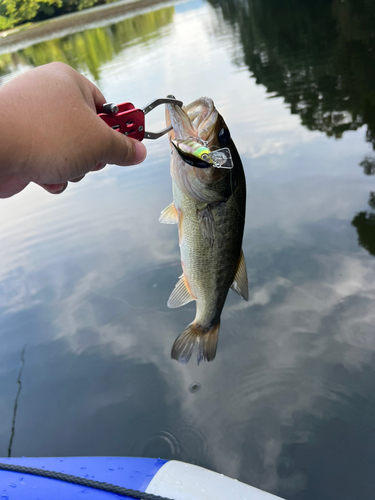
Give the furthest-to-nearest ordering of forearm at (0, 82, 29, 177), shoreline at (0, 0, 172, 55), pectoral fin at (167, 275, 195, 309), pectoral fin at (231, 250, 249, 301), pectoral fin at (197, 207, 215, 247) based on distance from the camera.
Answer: shoreline at (0, 0, 172, 55) < pectoral fin at (167, 275, 195, 309) < pectoral fin at (231, 250, 249, 301) < pectoral fin at (197, 207, 215, 247) < forearm at (0, 82, 29, 177)

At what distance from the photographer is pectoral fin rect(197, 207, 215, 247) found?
1.93 meters

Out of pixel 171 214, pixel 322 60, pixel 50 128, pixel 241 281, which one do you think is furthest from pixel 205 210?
pixel 322 60

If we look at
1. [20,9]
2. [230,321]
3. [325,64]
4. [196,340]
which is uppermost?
[20,9]

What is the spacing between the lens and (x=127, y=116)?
1.70 meters

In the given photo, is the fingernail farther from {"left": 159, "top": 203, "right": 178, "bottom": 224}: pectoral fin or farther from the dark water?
the dark water

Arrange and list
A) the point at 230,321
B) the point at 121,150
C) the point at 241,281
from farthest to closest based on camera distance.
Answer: the point at 230,321 < the point at 241,281 < the point at 121,150

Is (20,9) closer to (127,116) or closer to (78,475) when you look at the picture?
(127,116)

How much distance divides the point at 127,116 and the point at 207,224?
0.65 metres

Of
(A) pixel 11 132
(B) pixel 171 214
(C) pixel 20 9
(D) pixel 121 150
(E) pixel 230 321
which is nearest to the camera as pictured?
(A) pixel 11 132

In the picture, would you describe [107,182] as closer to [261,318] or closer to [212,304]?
[261,318]

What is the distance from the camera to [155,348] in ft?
13.8

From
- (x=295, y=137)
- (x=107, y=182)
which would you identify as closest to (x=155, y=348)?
(x=107, y=182)

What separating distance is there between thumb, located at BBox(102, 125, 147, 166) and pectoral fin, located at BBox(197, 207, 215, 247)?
45 centimetres

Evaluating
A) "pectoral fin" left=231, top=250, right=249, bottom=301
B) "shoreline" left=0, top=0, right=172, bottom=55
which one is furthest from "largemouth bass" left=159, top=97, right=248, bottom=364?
"shoreline" left=0, top=0, right=172, bottom=55
